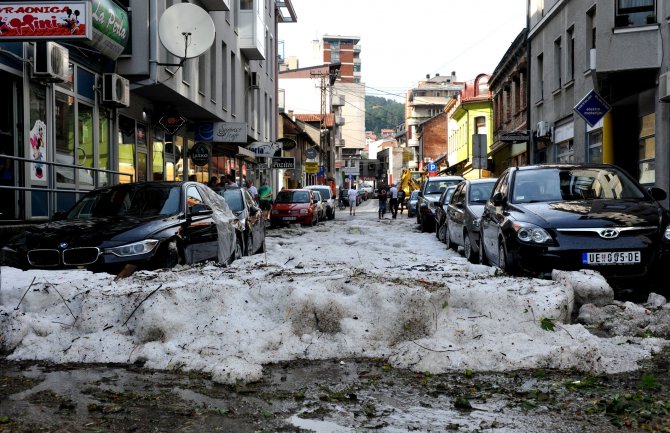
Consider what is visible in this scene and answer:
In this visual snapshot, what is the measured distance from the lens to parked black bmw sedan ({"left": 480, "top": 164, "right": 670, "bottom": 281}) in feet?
25.1

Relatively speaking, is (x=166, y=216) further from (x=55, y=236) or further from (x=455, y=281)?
(x=455, y=281)

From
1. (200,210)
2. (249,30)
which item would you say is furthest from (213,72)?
(200,210)

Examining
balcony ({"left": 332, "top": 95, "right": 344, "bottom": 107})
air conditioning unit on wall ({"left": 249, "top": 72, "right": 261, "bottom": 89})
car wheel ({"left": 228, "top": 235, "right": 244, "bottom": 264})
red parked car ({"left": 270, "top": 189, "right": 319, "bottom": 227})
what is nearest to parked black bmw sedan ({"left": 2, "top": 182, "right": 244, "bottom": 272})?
car wheel ({"left": 228, "top": 235, "right": 244, "bottom": 264})

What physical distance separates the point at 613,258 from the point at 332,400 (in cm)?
454

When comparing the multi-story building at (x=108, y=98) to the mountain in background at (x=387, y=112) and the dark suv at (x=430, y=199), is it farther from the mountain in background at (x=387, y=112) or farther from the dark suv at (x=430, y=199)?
the mountain in background at (x=387, y=112)

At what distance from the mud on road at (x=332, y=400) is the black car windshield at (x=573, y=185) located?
4.51m

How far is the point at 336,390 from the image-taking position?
443 centimetres

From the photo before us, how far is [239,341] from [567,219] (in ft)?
14.3

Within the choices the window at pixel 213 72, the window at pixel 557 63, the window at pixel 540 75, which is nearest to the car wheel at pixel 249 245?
the window at pixel 213 72

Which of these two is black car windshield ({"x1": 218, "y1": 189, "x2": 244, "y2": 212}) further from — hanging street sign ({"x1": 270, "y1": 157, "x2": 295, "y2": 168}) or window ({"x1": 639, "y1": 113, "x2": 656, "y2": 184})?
hanging street sign ({"x1": 270, "y1": 157, "x2": 295, "y2": 168})

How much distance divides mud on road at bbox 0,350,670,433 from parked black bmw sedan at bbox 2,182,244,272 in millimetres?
2973

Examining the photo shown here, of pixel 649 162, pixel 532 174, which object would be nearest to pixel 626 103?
pixel 649 162

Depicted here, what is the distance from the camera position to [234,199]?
14352 millimetres

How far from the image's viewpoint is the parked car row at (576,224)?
766 centimetres
